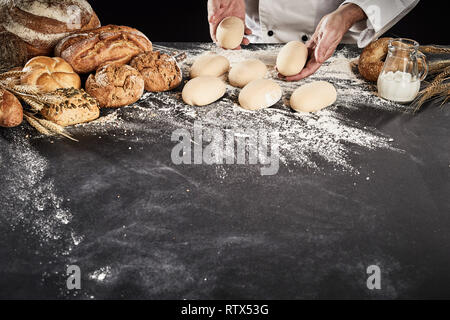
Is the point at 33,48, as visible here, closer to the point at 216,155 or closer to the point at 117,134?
the point at 117,134

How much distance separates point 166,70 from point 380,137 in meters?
0.85

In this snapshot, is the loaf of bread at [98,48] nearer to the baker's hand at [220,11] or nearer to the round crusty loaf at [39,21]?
the round crusty loaf at [39,21]

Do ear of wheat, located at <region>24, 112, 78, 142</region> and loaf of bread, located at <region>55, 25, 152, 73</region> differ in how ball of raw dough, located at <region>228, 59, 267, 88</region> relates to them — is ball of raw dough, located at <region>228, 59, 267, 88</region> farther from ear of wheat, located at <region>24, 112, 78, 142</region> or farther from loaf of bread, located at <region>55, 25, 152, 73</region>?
ear of wheat, located at <region>24, 112, 78, 142</region>

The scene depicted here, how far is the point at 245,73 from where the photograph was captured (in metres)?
1.81

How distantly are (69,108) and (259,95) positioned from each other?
674 millimetres

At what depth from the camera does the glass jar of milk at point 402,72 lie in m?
1.69

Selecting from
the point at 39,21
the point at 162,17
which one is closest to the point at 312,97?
the point at 39,21

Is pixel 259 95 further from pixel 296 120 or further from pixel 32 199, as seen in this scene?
pixel 32 199

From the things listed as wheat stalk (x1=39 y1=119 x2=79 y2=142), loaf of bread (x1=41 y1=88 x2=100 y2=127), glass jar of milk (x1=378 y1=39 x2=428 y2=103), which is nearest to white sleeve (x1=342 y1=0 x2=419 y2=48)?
glass jar of milk (x1=378 y1=39 x2=428 y2=103)

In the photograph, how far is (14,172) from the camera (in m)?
1.34

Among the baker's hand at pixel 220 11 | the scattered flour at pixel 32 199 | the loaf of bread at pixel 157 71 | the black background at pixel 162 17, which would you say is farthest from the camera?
the black background at pixel 162 17

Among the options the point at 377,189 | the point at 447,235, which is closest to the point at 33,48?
the point at 377,189

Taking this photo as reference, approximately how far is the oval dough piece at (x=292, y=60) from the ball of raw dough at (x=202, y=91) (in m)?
0.29

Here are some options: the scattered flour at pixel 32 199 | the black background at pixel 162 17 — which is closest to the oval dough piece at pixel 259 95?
the scattered flour at pixel 32 199
